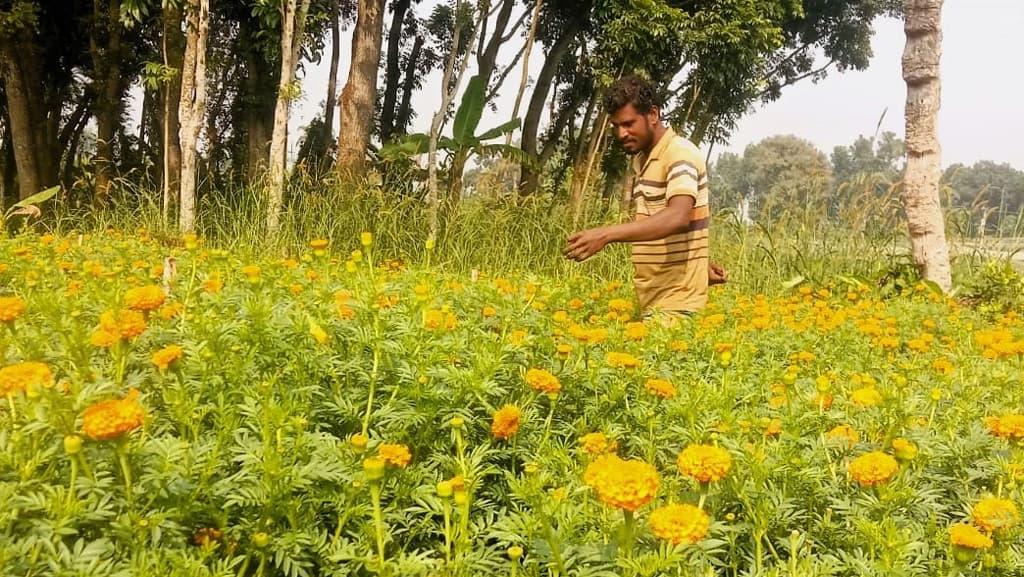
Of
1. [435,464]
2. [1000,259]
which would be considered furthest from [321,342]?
[1000,259]

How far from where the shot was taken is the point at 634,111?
3227 millimetres

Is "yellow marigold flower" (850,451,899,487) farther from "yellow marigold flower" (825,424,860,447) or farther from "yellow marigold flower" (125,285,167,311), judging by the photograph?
"yellow marigold flower" (125,285,167,311)

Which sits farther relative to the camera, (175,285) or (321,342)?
(175,285)

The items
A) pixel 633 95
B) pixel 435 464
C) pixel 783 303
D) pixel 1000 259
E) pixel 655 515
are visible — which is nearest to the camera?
pixel 655 515

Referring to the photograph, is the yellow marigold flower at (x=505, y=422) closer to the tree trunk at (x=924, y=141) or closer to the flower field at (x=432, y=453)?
the flower field at (x=432, y=453)

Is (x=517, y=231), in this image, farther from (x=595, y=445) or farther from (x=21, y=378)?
(x=21, y=378)

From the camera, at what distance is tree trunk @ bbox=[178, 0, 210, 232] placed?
5621 millimetres

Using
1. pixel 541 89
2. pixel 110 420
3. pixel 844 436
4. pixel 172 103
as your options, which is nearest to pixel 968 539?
pixel 844 436

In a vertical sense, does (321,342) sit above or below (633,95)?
below

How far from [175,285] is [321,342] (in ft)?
2.36

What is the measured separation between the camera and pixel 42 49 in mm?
9102

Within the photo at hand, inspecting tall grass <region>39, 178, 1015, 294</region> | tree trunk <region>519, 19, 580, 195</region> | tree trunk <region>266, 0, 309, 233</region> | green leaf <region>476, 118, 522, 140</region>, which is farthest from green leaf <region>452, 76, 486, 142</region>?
tree trunk <region>519, 19, 580, 195</region>

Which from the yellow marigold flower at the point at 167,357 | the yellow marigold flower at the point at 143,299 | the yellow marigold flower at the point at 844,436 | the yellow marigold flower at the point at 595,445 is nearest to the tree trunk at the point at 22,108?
the yellow marigold flower at the point at 143,299

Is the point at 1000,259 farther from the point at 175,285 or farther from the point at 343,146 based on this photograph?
the point at 175,285
